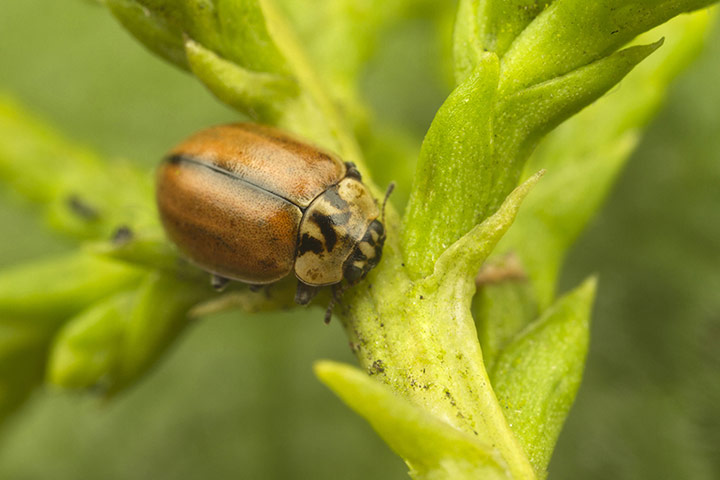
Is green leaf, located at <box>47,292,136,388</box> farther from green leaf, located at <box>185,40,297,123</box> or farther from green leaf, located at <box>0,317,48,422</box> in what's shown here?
green leaf, located at <box>185,40,297,123</box>

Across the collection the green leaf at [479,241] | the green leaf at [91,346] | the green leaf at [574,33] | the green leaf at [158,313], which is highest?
the green leaf at [574,33]

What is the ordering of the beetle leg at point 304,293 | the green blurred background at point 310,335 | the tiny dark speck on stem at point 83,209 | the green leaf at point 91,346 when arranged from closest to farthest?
1. the beetle leg at point 304,293
2. the green leaf at point 91,346
3. the tiny dark speck on stem at point 83,209
4. the green blurred background at point 310,335

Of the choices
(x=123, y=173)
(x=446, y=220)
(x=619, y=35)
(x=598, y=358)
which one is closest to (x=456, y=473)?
(x=446, y=220)

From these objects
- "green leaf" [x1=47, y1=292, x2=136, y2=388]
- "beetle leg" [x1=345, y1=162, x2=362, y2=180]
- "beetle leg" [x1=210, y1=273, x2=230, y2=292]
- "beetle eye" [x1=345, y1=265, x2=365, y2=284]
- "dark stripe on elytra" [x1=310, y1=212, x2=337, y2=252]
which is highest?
"beetle leg" [x1=345, y1=162, x2=362, y2=180]

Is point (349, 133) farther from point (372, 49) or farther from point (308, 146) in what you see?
point (372, 49)

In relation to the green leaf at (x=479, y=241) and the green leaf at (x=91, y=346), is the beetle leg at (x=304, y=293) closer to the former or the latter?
the green leaf at (x=479, y=241)

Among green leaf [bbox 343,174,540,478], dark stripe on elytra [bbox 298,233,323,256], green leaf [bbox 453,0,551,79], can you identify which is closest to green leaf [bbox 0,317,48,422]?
dark stripe on elytra [bbox 298,233,323,256]

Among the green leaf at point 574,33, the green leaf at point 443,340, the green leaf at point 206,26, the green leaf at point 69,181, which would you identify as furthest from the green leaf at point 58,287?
the green leaf at point 574,33
